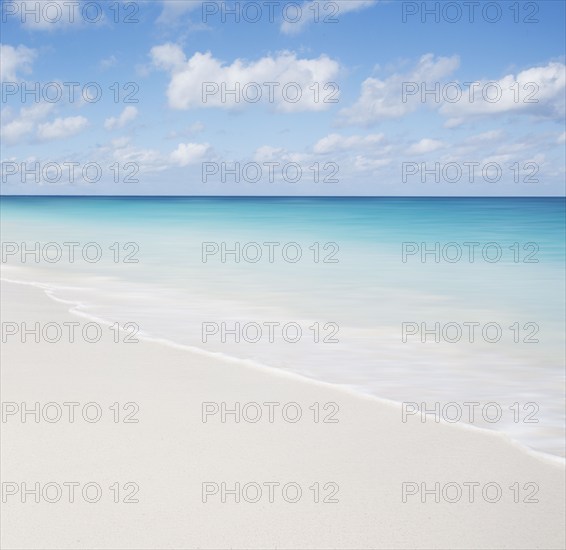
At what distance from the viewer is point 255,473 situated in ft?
11.4

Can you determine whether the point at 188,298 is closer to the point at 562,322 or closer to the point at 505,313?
the point at 505,313

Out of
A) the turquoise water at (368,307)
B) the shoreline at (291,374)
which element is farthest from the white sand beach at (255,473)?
the turquoise water at (368,307)

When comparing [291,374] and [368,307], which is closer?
[291,374]

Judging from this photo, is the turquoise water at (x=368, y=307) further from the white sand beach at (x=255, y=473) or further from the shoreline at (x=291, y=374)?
the white sand beach at (x=255, y=473)

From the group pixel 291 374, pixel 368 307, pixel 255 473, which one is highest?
pixel 368 307

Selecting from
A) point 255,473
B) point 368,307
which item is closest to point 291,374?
point 255,473

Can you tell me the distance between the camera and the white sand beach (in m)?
2.96

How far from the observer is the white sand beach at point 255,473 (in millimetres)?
2961

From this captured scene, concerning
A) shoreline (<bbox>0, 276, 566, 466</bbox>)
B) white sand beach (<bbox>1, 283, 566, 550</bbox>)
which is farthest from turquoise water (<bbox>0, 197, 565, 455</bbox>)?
white sand beach (<bbox>1, 283, 566, 550</bbox>)

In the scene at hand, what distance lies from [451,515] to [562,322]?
18.3 ft

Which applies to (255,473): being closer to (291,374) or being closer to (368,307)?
(291,374)

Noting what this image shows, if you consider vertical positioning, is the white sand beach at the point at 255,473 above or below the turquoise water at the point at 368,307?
below

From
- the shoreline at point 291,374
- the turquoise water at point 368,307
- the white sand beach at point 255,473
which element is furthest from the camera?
the turquoise water at point 368,307

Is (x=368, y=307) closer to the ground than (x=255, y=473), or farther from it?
farther from it
